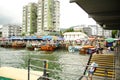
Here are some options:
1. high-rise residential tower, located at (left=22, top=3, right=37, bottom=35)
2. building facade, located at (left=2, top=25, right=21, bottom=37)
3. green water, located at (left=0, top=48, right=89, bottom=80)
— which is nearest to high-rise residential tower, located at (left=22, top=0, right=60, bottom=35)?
high-rise residential tower, located at (left=22, top=3, right=37, bottom=35)

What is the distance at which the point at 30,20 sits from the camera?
119312 millimetres

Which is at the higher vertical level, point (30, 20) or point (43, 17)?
point (43, 17)

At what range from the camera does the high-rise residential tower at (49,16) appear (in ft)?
359

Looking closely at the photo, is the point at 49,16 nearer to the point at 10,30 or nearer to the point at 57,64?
the point at 10,30

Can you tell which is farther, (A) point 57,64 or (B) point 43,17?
(B) point 43,17

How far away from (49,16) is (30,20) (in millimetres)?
13117

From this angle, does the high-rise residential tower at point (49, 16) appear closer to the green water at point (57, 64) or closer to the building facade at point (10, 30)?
the building facade at point (10, 30)

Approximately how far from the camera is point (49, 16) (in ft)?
362

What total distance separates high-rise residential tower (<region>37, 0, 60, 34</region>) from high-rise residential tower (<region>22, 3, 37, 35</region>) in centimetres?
601

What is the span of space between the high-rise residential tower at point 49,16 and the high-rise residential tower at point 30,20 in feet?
19.7

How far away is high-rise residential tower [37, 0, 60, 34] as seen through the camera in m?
110

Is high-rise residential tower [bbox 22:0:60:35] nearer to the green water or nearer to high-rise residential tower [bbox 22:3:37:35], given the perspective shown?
high-rise residential tower [bbox 22:3:37:35]

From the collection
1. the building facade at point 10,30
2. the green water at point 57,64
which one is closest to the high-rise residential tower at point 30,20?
the building facade at point 10,30

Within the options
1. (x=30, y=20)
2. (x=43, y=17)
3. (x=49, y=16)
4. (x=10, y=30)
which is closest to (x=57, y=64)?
(x=49, y=16)
